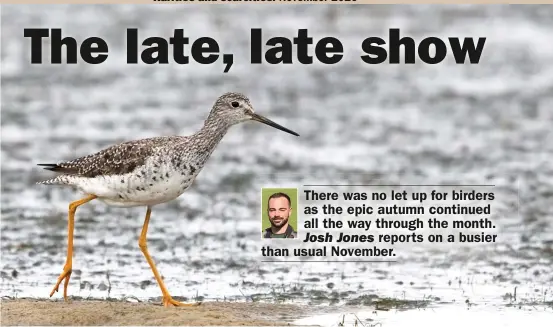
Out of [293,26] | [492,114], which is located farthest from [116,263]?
[293,26]

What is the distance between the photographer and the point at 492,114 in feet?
54.9

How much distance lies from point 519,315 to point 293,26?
1036 centimetres

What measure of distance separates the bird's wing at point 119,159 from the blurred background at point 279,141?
111cm

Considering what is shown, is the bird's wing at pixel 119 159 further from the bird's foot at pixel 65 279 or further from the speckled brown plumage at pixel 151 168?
the bird's foot at pixel 65 279

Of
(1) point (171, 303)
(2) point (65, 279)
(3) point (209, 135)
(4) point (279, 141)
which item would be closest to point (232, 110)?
(3) point (209, 135)

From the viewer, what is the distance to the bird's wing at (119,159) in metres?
9.33

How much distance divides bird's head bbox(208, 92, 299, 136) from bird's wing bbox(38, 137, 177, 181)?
55cm

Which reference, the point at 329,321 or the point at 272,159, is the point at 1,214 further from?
the point at 329,321

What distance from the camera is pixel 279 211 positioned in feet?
33.9

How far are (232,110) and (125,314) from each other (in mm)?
2010

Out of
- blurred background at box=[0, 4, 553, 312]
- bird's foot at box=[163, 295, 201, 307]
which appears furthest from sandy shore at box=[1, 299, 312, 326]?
blurred background at box=[0, 4, 553, 312]

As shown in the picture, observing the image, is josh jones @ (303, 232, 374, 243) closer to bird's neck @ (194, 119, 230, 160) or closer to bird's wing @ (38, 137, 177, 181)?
bird's neck @ (194, 119, 230, 160)

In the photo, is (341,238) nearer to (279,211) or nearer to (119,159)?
(279,211)

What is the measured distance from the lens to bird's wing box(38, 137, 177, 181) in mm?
9328
